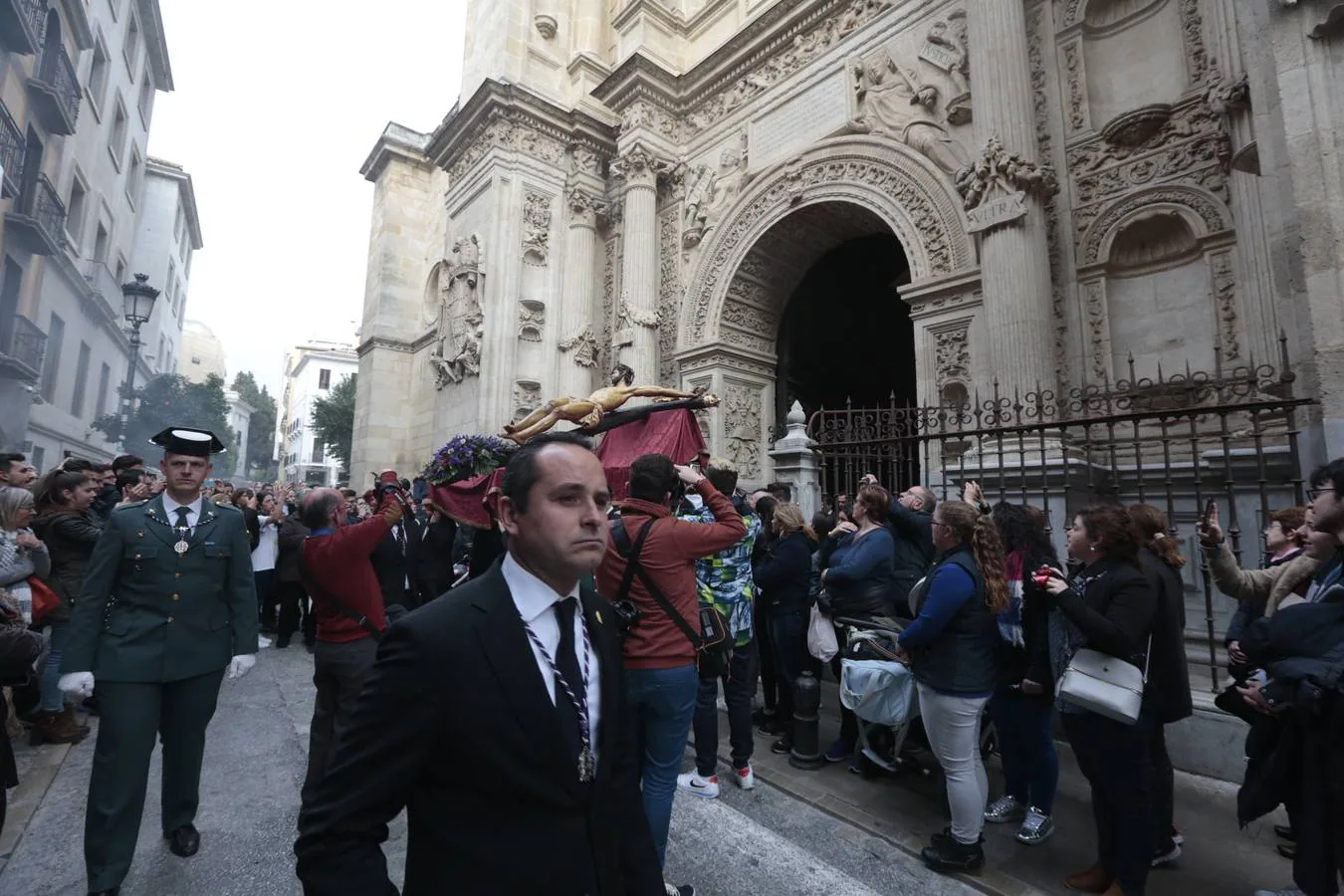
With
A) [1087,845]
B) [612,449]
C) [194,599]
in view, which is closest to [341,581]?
[194,599]

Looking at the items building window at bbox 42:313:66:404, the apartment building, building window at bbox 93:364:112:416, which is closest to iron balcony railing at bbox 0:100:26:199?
building window at bbox 42:313:66:404

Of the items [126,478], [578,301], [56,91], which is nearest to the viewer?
[126,478]

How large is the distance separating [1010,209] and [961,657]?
6166 millimetres

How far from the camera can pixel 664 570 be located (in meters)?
2.98

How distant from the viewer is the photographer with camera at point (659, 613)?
9.50ft

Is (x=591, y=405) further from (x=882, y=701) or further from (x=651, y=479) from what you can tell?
(x=882, y=701)

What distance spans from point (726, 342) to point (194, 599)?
9640mm

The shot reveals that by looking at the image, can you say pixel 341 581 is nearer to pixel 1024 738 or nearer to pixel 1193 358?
pixel 1024 738

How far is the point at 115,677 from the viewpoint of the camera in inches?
113

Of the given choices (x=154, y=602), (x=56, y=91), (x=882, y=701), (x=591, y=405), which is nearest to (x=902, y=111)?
(x=591, y=405)

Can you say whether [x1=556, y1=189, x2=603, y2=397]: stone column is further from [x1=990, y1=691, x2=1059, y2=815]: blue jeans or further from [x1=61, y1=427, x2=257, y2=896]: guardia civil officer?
[x1=990, y1=691, x2=1059, y2=815]: blue jeans

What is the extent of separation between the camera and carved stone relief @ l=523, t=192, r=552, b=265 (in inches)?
515

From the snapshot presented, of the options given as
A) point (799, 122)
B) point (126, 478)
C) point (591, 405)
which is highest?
point (799, 122)

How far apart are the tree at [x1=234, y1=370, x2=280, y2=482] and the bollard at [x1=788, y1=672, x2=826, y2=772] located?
6665 centimetres
